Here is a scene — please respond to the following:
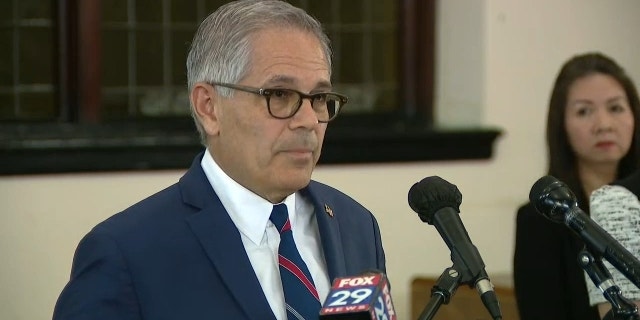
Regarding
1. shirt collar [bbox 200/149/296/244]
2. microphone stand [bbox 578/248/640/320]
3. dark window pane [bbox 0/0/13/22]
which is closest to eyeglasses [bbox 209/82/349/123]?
shirt collar [bbox 200/149/296/244]

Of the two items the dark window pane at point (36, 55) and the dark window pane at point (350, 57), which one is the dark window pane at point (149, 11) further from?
the dark window pane at point (350, 57)

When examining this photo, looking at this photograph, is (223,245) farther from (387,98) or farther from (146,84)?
(387,98)

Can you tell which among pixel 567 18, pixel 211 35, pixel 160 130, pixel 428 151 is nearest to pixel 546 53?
pixel 567 18

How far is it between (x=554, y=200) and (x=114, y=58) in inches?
114

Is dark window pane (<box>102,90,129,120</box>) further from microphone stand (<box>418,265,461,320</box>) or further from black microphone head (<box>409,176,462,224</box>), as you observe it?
microphone stand (<box>418,265,461,320</box>)

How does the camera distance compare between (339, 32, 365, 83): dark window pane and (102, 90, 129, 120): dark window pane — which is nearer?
(102, 90, 129, 120): dark window pane

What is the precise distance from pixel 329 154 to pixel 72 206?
0.98 m

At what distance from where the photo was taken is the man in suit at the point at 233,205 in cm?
194

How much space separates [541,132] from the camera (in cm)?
494

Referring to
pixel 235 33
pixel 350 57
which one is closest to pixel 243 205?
pixel 235 33

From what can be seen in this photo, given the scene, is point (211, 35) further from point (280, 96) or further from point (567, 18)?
point (567, 18)

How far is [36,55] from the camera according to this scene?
14.5 feet

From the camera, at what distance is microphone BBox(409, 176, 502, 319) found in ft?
5.79

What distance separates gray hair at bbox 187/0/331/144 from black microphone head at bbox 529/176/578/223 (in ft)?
1.50
